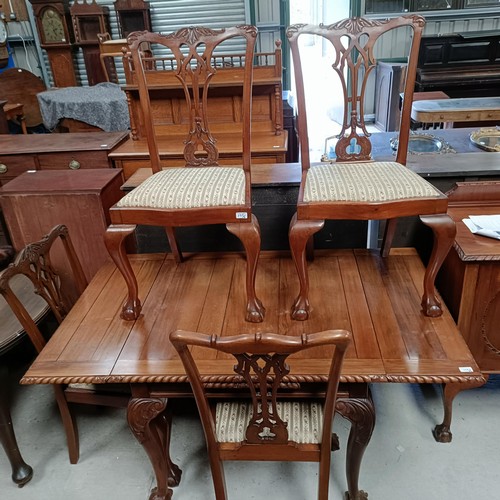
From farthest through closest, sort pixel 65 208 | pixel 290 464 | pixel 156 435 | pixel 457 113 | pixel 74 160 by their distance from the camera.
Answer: pixel 457 113, pixel 74 160, pixel 65 208, pixel 290 464, pixel 156 435

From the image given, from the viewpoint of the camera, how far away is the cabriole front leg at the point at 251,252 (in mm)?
1421

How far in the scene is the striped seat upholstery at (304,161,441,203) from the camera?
1.39 meters

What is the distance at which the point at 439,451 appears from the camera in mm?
1579

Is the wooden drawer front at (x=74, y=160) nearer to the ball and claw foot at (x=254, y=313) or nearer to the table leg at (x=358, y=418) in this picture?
the ball and claw foot at (x=254, y=313)

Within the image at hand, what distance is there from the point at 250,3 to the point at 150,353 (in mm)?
5014

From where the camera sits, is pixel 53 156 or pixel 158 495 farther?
pixel 53 156

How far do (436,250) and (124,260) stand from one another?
3.32ft

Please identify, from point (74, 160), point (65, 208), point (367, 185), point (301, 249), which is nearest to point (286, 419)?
point (301, 249)

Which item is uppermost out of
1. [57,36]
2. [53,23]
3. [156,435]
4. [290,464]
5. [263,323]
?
[53,23]

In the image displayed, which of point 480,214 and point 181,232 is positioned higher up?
point 480,214

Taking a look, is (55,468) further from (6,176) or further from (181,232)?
(6,176)

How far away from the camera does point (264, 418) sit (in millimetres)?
1093

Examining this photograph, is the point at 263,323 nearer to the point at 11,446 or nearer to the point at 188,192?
the point at 188,192

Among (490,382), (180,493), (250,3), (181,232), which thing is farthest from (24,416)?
(250,3)
